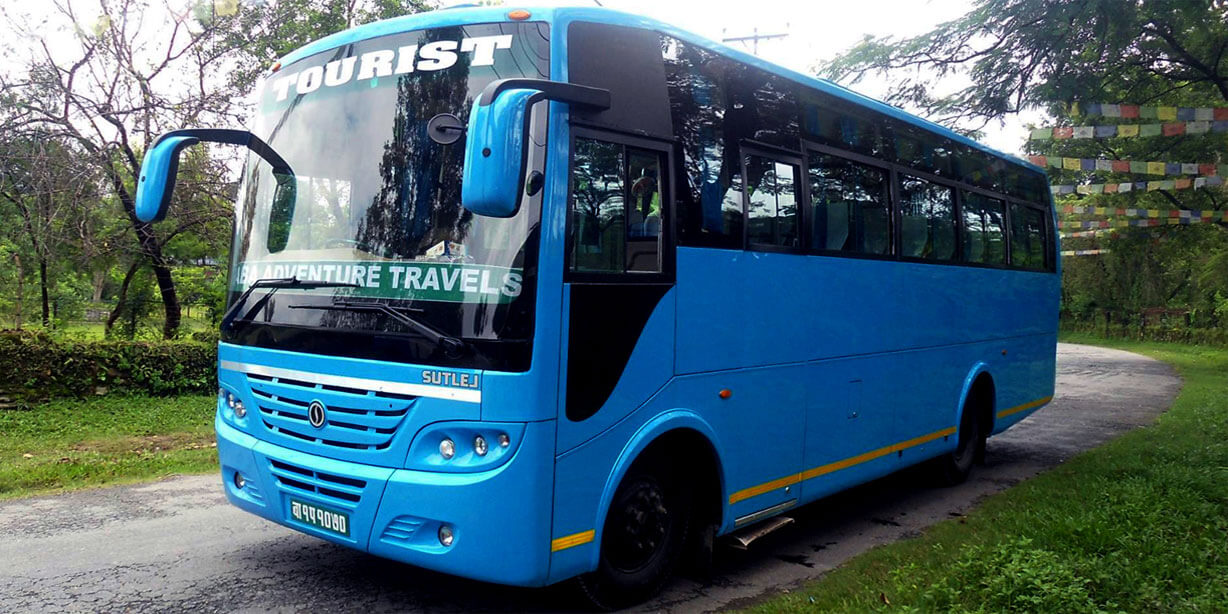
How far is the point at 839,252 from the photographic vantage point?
22.0 feet

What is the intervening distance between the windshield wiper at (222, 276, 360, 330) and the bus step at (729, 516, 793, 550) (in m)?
2.79

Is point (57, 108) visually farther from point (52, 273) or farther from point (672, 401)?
point (672, 401)

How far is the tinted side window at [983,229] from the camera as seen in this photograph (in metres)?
8.93

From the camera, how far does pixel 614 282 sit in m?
4.71

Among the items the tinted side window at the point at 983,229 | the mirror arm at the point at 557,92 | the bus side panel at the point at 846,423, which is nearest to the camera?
the mirror arm at the point at 557,92

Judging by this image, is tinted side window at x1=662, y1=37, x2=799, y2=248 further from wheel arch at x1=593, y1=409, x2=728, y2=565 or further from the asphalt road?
the asphalt road

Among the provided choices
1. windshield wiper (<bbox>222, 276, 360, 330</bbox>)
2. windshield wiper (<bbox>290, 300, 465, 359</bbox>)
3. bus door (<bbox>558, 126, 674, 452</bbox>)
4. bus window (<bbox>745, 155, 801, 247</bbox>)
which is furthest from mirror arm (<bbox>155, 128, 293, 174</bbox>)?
bus window (<bbox>745, 155, 801, 247</bbox>)

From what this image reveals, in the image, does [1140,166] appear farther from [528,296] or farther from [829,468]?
[528,296]

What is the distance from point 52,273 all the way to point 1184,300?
51352 mm

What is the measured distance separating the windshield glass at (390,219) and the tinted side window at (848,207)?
8.86ft

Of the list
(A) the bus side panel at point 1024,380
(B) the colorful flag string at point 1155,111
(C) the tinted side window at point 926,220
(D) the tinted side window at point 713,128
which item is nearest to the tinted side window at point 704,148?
(D) the tinted side window at point 713,128

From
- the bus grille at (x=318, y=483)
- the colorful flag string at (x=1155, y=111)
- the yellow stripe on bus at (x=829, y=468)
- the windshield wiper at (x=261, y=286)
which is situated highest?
the colorful flag string at (x=1155, y=111)

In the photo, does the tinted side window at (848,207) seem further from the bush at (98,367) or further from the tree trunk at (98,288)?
the tree trunk at (98,288)

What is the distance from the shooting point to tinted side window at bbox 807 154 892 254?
649cm
